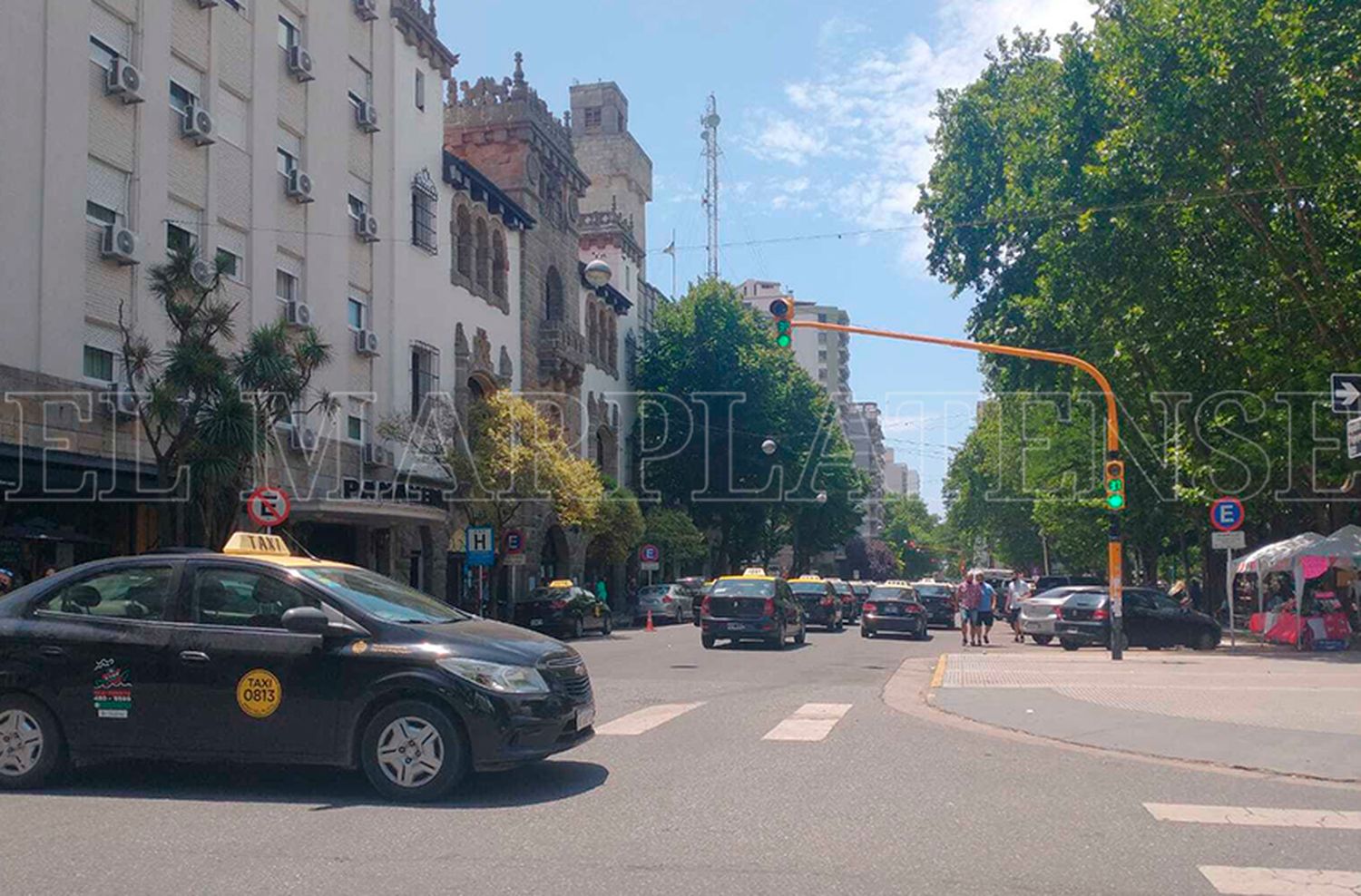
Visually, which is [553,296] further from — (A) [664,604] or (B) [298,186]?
(B) [298,186]

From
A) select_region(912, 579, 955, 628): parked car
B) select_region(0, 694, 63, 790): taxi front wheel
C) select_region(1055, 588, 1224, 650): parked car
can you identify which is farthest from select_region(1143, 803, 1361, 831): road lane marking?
select_region(912, 579, 955, 628): parked car

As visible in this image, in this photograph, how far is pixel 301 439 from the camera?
Result: 30.6m

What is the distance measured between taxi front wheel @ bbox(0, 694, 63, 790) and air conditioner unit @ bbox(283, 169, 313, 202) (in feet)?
78.7

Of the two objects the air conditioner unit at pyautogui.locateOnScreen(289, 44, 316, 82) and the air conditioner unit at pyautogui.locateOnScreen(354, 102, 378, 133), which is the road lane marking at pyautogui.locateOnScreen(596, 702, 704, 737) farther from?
the air conditioner unit at pyautogui.locateOnScreen(354, 102, 378, 133)

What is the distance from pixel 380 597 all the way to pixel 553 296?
136ft

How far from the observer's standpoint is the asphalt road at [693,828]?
21.1 ft

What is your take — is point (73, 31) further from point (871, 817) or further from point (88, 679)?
point (871, 817)

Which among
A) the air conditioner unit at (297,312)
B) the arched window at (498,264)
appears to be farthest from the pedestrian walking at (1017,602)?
the arched window at (498,264)

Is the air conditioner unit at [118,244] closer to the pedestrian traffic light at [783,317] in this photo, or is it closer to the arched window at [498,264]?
the pedestrian traffic light at [783,317]

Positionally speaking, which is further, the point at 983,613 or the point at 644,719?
the point at 983,613

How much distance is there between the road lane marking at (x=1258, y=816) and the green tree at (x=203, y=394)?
56.3 ft

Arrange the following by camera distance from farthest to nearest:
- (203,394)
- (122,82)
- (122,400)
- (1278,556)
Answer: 1. (1278,556)
2. (122,82)
3. (122,400)
4. (203,394)

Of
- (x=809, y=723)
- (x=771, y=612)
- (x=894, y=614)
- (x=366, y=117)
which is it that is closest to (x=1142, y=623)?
(x=894, y=614)

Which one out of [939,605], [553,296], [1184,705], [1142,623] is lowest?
[939,605]
